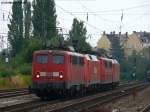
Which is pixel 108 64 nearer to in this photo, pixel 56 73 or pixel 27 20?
pixel 56 73

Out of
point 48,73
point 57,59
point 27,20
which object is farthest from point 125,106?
point 27,20

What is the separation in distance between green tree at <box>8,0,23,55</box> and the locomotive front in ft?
155

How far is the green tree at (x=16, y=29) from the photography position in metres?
81.6

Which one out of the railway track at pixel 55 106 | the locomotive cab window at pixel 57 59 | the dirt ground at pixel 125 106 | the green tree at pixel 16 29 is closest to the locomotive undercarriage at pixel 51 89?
the railway track at pixel 55 106

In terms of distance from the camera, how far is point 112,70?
178 feet

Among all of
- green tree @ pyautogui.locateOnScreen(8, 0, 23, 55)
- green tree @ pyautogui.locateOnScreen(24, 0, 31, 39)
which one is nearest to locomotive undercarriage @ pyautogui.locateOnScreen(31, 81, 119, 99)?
green tree @ pyautogui.locateOnScreen(8, 0, 23, 55)

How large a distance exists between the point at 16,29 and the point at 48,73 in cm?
5439

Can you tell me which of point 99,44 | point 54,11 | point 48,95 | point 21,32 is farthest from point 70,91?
point 99,44

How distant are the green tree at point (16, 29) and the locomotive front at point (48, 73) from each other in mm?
47356

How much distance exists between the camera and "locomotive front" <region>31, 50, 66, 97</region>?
30.8 metres

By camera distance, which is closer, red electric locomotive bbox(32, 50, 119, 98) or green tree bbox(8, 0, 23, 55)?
red electric locomotive bbox(32, 50, 119, 98)

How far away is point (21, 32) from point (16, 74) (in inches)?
1006

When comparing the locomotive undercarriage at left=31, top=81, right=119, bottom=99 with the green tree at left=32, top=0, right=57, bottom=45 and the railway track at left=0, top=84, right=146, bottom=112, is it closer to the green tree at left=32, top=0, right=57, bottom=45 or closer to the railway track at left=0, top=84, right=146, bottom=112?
the railway track at left=0, top=84, right=146, bottom=112

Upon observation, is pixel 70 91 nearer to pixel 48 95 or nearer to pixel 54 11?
pixel 48 95
